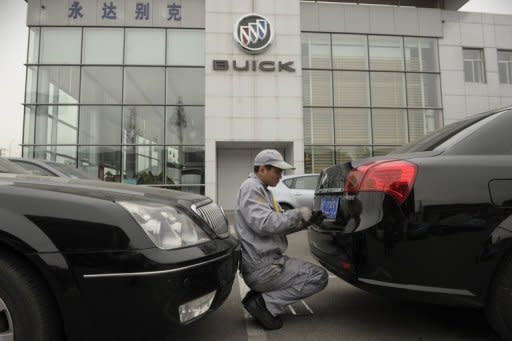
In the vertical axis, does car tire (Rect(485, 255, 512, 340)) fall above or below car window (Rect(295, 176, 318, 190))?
below

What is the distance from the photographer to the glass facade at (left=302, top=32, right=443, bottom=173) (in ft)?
52.9

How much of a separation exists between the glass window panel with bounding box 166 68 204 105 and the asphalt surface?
13.0 m

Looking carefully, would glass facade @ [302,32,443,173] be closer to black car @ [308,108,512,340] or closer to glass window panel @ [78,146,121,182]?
glass window panel @ [78,146,121,182]

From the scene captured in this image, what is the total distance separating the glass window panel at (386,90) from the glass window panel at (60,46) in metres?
12.2

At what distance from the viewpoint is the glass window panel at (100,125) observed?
1516cm

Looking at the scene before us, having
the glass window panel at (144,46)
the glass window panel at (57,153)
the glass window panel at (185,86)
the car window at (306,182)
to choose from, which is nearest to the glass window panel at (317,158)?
the glass window panel at (185,86)

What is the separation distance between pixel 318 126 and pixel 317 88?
160cm

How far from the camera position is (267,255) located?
2.78 metres

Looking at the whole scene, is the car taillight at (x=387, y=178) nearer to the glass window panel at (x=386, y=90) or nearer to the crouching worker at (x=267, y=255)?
the crouching worker at (x=267, y=255)

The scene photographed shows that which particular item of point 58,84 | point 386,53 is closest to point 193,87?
point 58,84

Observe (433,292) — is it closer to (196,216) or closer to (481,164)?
(481,164)

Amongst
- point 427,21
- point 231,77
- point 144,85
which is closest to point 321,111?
point 231,77

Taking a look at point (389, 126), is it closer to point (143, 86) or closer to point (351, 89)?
point (351, 89)

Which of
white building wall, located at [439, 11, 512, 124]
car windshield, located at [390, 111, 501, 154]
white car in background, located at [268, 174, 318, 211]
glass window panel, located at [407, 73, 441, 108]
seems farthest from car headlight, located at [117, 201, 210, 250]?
white building wall, located at [439, 11, 512, 124]
